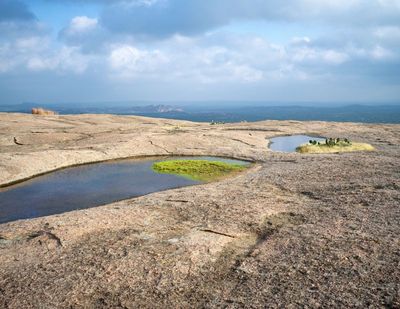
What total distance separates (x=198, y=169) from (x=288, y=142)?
18439 millimetres

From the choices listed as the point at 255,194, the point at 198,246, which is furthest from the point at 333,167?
the point at 198,246

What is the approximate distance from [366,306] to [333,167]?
51.1 feet

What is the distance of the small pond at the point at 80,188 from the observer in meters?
18.4

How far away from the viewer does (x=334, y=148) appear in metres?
35.7

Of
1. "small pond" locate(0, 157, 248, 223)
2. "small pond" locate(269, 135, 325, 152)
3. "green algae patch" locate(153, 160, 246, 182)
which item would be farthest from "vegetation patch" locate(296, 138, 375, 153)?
"small pond" locate(0, 157, 248, 223)

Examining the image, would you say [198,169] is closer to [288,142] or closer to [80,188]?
[80,188]

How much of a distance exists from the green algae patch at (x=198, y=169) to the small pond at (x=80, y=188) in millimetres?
793

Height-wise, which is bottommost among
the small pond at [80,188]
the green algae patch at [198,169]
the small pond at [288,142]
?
the small pond at [80,188]

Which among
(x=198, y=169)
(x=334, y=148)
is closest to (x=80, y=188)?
(x=198, y=169)

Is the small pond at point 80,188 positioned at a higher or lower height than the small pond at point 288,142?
lower

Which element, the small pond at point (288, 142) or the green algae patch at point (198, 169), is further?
the small pond at point (288, 142)

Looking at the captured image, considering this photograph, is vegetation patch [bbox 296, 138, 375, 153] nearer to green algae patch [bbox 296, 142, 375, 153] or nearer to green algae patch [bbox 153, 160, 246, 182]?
green algae patch [bbox 296, 142, 375, 153]

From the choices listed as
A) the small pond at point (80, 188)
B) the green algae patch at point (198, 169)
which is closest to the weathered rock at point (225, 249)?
the small pond at point (80, 188)

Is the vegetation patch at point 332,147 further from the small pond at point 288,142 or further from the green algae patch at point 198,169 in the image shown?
the green algae patch at point 198,169
